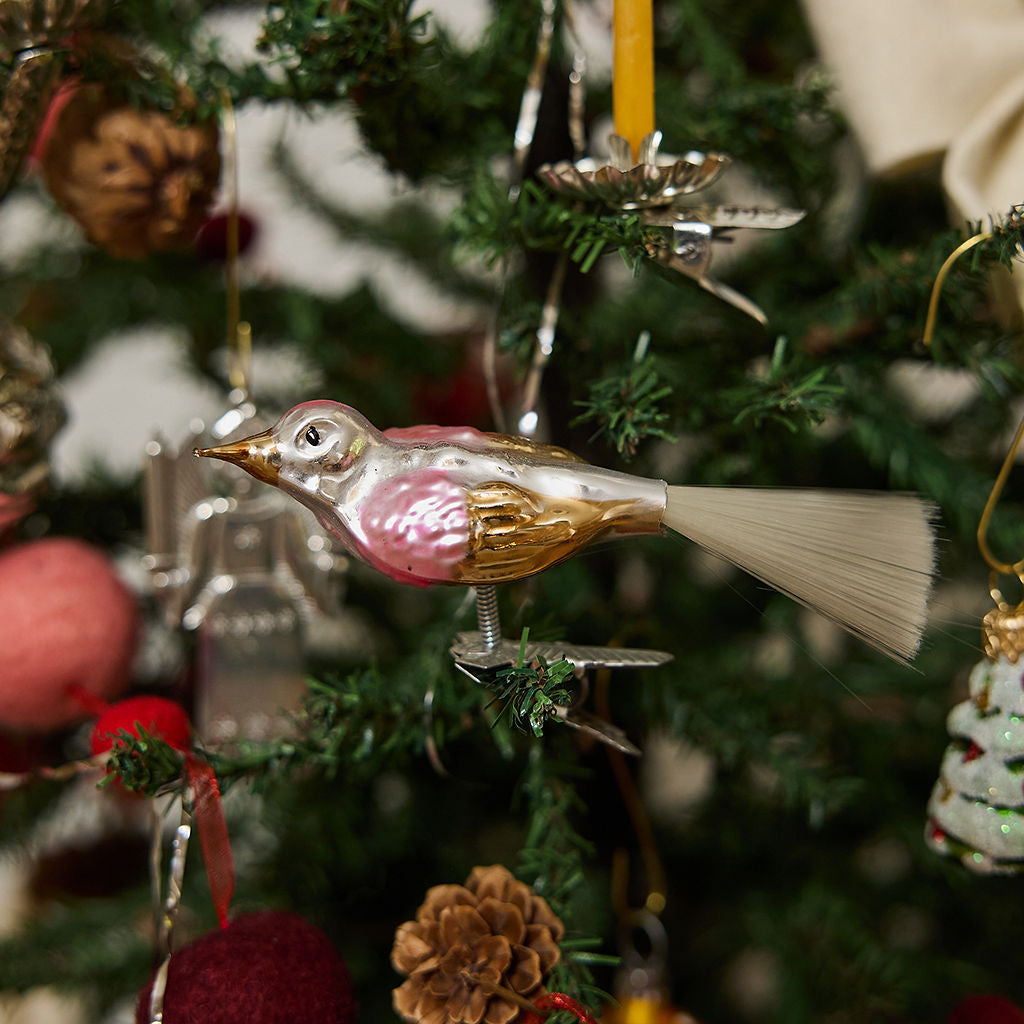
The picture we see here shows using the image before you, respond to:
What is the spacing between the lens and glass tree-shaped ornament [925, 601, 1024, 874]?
317 millimetres

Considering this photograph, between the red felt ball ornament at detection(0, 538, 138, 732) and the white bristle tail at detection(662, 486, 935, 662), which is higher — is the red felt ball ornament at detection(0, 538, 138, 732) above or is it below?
below

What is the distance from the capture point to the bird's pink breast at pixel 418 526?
0.27 meters

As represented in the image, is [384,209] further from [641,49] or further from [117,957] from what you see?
[117,957]

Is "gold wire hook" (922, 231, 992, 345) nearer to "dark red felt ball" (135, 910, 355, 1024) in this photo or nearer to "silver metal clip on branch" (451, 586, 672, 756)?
"silver metal clip on branch" (451, 586, 672, 756)

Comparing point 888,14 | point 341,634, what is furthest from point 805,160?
point 341,634

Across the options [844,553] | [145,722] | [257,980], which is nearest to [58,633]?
[145,722]

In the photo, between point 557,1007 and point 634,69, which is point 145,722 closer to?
point 557,1007

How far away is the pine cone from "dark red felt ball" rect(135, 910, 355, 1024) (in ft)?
0.09

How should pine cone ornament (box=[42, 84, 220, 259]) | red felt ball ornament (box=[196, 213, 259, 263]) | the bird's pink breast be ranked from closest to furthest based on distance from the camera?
the bird's pink breast, pine cone ornament (box=[42, 84, 220, 259]), red felt ball ornament (box=[196, 213, 259, 263])

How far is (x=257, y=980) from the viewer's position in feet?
0.99

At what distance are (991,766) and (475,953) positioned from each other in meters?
0.21

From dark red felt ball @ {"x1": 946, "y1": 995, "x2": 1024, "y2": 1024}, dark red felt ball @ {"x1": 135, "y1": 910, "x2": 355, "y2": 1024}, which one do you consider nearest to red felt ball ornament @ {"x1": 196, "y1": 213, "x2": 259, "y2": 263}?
dark red felt ball @ {"x1": 135, "y1": 910, "x2": 355, "y2": 1024}

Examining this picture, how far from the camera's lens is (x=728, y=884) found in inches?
22.2

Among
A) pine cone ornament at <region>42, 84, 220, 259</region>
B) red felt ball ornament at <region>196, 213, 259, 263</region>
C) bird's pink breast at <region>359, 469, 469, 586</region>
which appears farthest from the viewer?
red felt ball ornament at <region>196, 213, 259, 263</region>
